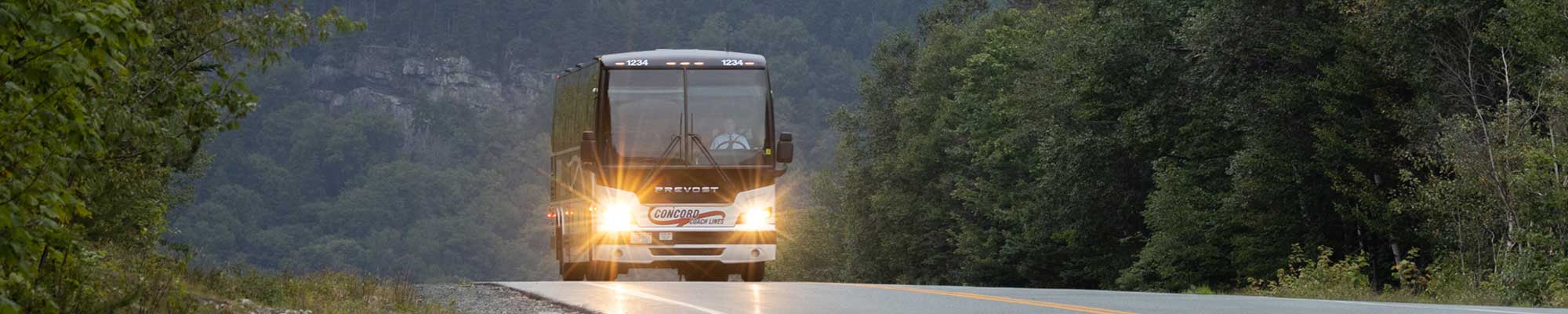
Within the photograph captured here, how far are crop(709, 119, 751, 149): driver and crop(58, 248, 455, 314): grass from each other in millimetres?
5233

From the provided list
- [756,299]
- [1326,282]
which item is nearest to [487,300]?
[756,299]

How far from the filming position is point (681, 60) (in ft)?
74.3

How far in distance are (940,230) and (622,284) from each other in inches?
1426

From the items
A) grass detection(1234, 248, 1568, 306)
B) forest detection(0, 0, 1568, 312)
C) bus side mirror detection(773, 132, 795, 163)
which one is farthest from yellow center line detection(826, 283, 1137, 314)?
forest detection(0, 0, 1568, 312)

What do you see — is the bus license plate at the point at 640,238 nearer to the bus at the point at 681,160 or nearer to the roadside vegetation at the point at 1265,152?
the bus at the point at 681,160

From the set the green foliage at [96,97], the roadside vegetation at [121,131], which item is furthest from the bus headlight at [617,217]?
the green foliage at [96,97]

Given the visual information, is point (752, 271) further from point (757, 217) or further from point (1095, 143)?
point (1095, 143)

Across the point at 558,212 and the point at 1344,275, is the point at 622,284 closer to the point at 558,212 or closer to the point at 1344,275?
the point at 558,212

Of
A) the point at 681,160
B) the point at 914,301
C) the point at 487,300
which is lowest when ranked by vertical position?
the point at 487,300

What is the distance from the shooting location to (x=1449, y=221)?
69.7 feet

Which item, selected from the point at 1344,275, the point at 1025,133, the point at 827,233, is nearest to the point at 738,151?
the point at 1344,275

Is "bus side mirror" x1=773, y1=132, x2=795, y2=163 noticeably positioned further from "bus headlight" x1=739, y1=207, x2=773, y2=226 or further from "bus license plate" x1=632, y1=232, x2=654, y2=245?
"bus license plate" x1=632, y1=232, x2=654, y2=245

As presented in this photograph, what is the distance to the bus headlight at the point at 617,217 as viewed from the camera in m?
22.3

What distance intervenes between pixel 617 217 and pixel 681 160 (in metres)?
1.12
